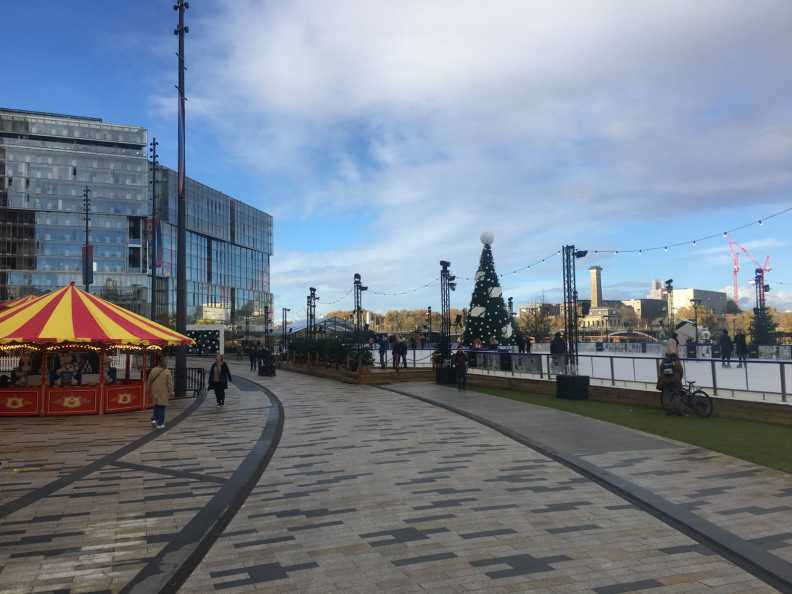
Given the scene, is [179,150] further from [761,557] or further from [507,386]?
[761,557]

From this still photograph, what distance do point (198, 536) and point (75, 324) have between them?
14.4 m

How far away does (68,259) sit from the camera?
9125cm

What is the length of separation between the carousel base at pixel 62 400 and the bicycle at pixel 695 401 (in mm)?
14530

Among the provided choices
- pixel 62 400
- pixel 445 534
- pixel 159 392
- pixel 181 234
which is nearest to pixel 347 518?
pixel 445 534

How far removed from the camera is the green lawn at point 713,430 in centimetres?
970

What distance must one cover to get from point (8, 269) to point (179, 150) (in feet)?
267

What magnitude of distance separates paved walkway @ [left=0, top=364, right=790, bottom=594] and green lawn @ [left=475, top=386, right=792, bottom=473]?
832 millimetres

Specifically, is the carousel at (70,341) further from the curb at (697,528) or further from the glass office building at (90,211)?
the glass office building at (90,211)

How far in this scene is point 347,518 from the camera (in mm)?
6621

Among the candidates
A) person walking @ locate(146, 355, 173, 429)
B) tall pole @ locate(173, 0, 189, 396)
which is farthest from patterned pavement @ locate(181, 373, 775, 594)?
tall pole @ locate(173, 0, 189, 396)

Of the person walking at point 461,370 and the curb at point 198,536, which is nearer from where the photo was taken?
the curb at point 198,536

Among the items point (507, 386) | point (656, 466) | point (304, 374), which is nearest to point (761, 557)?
point (656, 466)

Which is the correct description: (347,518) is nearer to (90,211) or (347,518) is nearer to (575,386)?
(575,386)

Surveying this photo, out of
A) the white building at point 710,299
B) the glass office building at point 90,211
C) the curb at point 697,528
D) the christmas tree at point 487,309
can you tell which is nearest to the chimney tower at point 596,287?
the white building at point 710,299
